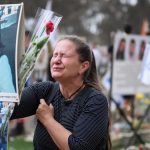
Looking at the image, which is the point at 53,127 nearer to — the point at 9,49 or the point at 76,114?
the point at 76,114

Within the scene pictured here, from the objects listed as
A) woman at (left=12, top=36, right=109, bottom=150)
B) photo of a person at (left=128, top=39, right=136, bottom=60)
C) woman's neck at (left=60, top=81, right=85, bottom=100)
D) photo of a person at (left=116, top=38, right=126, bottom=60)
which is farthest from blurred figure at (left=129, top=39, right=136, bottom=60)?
woman's neck at (left=60, top=81, right=85, bottom=100)

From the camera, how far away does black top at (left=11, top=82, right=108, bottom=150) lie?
10.8ft

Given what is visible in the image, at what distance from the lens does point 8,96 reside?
10.4ft

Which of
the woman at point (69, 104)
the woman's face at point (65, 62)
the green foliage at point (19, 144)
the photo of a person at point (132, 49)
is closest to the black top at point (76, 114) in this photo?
the woman at point (69, 104)

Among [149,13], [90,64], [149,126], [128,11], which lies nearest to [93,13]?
[128,11]

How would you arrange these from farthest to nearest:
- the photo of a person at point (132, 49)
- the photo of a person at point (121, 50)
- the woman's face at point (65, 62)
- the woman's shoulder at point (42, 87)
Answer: the photo of a person at point (132, 49), the photo of a person at point (121, 50), the woman's shoulder at point (42, 87), the woman's face at point (65, 62)

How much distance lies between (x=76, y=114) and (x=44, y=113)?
0.61 ft

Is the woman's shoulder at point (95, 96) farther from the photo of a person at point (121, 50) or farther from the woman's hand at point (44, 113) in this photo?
the photo of a person at point (121, 50)

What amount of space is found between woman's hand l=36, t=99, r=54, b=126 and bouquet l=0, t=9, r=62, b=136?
Answer: 0.15 meters

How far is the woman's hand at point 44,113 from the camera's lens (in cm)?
335

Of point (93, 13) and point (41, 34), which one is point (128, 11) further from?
point (41, 34)

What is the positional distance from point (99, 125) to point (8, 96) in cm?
54

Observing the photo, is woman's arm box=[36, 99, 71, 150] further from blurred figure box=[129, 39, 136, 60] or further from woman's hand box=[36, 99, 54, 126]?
blurred figure box=[129, 39, 136, 60]

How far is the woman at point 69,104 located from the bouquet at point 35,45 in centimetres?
16
